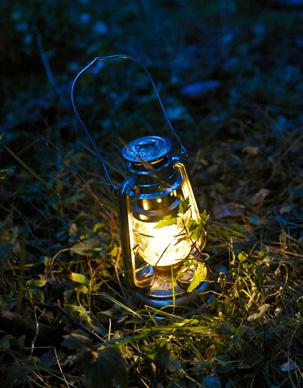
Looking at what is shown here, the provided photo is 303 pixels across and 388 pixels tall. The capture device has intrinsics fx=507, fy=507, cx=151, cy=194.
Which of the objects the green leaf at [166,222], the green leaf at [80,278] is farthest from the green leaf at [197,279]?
the green leaf at [80,278]

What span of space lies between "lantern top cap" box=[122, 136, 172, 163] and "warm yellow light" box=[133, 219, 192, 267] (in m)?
0.25

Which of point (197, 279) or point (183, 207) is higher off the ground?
point (183, 207)

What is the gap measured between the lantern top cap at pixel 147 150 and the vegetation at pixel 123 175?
0.44 m

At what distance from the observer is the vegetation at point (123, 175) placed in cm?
155

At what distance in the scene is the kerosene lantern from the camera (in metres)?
1.60

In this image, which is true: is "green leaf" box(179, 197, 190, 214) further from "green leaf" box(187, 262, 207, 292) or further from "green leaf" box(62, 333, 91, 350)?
"green leaf" box(62, 333, 91, 350)

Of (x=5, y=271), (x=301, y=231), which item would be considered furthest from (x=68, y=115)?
(x=301, y=231)

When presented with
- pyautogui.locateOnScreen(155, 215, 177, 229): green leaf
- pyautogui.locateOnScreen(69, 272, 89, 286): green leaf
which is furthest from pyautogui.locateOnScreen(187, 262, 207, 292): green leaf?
pyautogui.locateOnScreen(69, 272, 89, 286): green leaf

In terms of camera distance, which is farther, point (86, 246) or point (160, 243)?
point (86, 246)

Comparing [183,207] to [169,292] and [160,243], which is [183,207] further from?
[169,292]

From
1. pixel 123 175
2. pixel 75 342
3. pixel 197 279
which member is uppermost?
pixel 75 342

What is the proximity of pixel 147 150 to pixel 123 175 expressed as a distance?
0.81m

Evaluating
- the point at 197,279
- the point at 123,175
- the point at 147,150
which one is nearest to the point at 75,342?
the point at 197,279

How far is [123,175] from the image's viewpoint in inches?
94.3
